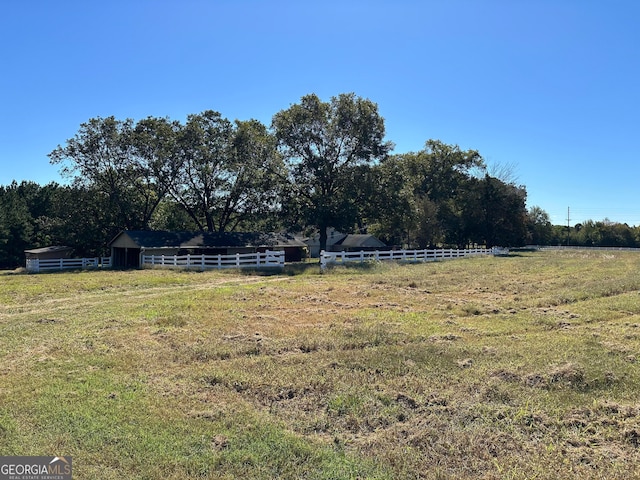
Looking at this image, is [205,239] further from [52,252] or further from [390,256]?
[390,256]

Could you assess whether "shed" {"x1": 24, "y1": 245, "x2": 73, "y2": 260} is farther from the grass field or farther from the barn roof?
the grass field

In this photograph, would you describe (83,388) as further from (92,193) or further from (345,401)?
(92,193)

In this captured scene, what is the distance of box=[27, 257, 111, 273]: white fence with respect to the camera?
32.9 metres

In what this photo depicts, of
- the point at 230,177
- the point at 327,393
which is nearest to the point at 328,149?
the point at 230,177

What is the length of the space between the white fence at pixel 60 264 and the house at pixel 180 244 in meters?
1.44

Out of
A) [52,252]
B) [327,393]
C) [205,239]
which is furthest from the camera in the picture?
[52,252]

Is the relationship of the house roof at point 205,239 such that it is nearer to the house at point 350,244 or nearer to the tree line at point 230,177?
the tree line at point 230,177

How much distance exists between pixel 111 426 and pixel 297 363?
3055 mm

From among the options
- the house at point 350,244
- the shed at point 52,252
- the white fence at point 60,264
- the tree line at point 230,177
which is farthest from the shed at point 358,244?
the shed at point 52,252

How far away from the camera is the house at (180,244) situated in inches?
1380

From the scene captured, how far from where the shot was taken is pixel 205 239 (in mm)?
39031

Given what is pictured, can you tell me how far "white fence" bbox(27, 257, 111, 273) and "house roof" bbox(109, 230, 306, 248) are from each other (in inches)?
82.4

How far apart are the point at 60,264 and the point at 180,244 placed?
9337mm

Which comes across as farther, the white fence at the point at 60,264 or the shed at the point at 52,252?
the shed at the point at 52,252
